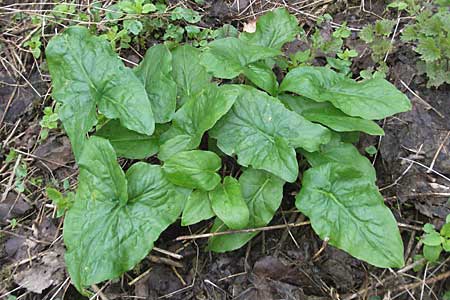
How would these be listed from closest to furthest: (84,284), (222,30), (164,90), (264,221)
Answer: (84,284), (264,221), (164,90), (222,30)

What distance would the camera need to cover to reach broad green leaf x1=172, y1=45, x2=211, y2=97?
2.17m

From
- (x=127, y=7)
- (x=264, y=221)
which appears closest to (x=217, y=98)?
(x=264, y=221)

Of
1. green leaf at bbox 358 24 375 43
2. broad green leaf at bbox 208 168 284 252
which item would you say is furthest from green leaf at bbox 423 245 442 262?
green leaf at bbox 358 24 375 43

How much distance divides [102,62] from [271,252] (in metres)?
1.04

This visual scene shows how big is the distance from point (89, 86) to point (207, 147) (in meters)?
0.55

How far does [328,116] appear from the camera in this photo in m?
2.01

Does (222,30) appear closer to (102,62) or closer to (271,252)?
(102,62)

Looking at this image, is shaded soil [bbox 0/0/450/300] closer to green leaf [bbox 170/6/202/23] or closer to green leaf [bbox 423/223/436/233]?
green leaf [bbox 423/223/436/233]

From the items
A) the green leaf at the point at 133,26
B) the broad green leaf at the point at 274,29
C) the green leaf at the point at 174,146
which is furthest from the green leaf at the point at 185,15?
the green leaf at the point at 174,146

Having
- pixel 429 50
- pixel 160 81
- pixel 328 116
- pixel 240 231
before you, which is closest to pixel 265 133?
pixel 328 116

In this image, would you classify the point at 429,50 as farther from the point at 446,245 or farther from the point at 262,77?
the point at 446,245

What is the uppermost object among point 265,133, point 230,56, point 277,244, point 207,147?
point 230,56

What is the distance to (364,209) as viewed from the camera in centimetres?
179

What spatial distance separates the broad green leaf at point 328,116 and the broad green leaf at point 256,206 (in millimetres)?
305
